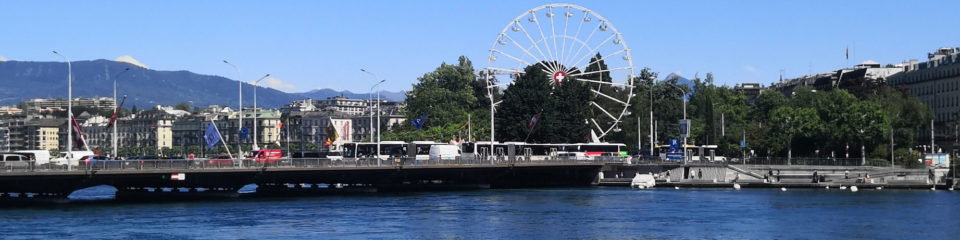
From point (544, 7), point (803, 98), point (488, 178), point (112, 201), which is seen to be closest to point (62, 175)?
point (112, 201)

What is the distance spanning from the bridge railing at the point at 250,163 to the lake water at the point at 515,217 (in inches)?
109

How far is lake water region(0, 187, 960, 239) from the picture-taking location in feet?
246

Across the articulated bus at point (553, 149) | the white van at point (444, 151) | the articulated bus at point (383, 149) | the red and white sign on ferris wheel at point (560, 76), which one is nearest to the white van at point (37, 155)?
the articulated bus at point (383, 149)

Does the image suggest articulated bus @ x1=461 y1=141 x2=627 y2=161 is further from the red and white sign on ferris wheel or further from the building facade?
the building facade

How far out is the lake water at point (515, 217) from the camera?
7488cm

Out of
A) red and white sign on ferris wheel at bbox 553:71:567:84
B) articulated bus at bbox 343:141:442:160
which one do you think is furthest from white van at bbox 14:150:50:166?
red and white sign on ferris wheel at bbox 553:71:567:84

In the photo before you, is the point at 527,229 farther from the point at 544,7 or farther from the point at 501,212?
the point at 544,7

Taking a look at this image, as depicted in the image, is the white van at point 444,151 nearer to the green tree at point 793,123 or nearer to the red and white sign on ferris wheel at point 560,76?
the red and white sign on ferris wheel at point 560,76

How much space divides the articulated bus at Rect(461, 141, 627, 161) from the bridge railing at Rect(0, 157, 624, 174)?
13.5 meters

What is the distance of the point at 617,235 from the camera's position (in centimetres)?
7456

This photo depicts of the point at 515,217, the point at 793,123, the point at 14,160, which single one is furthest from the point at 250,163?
the point at 793,123

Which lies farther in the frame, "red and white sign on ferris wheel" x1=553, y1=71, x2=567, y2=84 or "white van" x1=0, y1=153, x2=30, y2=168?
"red and white sign on ferris wheel" x1=553, y1=71, x2=567, y2=84

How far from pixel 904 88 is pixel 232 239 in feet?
433

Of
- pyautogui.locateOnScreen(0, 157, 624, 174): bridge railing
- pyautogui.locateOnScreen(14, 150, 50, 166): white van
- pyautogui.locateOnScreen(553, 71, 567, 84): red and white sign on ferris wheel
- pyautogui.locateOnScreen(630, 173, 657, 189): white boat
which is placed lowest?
pyautogui.locateOnScreen(630, 173, 657, 189): white boat
